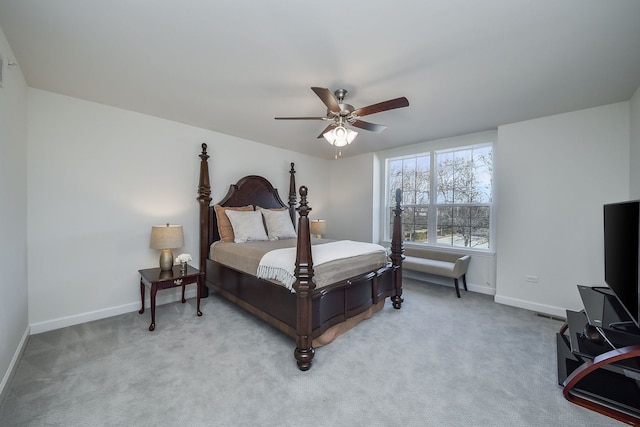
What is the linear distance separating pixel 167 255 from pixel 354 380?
8.19ft

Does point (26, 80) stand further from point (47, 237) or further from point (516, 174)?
point (516, 174)

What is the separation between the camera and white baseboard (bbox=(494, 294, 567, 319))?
10.2 ft

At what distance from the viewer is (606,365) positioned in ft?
5.84

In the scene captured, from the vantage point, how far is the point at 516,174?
136 inches

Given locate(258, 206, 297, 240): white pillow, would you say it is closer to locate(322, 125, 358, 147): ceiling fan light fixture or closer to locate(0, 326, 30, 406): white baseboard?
locate(322, 125, 358, 147): ceiling fan light fixture

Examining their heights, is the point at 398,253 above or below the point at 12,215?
below

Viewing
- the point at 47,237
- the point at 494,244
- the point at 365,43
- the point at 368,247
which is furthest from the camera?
the point at 494,244

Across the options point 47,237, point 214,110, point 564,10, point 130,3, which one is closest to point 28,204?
point 47,237

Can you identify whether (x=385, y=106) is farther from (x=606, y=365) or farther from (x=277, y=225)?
(x=606, y=365)

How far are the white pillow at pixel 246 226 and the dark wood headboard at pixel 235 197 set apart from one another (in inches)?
12.0

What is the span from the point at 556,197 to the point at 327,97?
10.3ft

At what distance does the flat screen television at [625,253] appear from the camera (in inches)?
63.7

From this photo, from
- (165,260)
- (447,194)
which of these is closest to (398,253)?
(447,194)

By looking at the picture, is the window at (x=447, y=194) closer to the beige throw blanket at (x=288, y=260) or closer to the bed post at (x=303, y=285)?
the beige throw blanket at (x=288, y=260)
